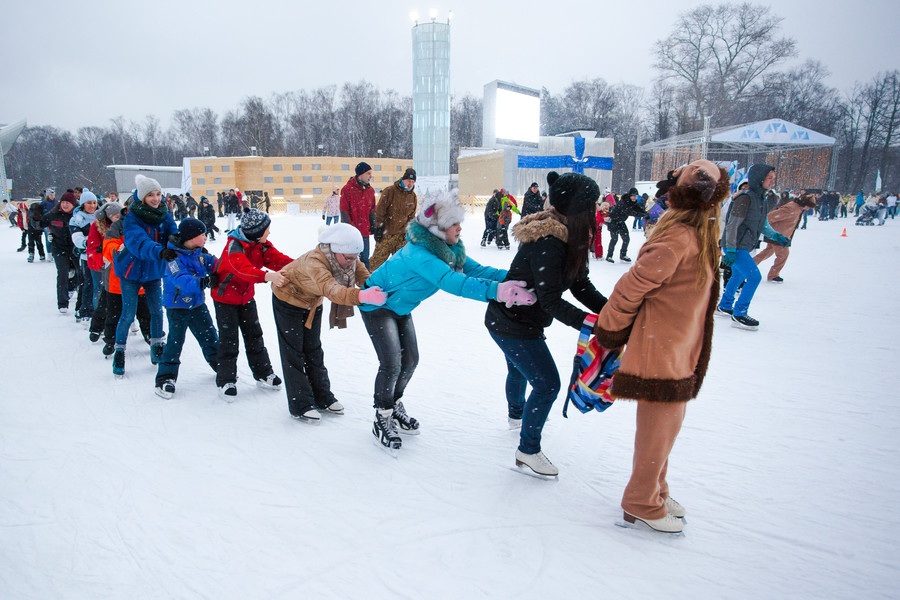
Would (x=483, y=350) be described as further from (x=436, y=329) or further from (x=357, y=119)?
(x=357, y=119)

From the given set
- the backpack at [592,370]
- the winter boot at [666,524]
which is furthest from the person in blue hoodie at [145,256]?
the winter boot at [666,524]

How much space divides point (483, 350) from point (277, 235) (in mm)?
12128

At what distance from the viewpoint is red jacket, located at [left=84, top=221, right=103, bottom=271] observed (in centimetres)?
521

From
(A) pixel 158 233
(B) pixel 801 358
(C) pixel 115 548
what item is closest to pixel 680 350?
(C) pixel 115 548

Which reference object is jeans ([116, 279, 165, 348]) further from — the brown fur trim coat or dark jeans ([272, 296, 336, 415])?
the brown fur trim coat

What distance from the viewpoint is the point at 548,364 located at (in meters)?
2.50

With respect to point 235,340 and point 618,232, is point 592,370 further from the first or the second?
point 618,232

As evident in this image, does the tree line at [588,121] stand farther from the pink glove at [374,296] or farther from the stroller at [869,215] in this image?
the pink glove at [374,296]

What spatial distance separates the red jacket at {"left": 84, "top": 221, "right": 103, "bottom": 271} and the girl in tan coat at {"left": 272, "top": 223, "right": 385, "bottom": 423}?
3.28m

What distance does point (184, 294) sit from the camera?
368cm

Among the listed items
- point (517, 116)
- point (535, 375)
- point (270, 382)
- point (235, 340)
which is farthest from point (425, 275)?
point (517, 116)

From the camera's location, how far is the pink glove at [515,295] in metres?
2.32

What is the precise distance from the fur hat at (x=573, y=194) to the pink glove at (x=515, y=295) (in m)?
0.42

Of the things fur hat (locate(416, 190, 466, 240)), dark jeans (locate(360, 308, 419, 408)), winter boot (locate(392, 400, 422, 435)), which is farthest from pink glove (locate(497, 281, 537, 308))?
winter boot (locate(392, 400, 422, 435))
